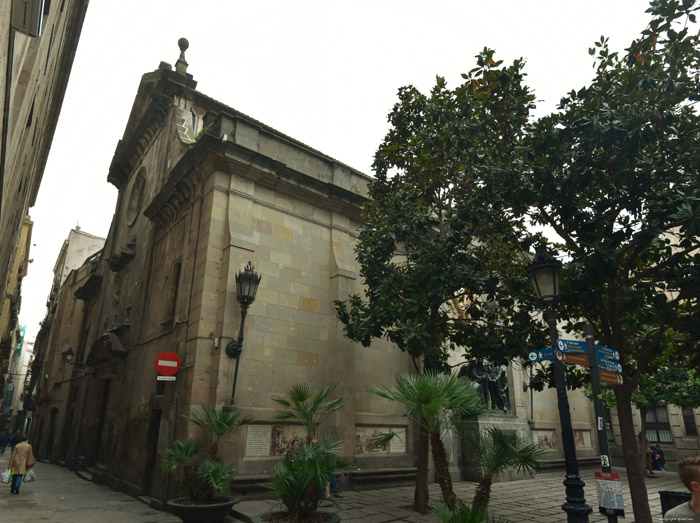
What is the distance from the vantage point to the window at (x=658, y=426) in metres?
26.0

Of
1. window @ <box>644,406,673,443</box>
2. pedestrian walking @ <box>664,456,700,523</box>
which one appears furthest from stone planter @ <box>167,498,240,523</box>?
window @ <box>644,406,673,443</box>

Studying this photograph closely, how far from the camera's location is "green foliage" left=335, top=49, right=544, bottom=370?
31.3 feet

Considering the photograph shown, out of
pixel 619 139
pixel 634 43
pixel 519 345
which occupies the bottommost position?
pixel 519 345

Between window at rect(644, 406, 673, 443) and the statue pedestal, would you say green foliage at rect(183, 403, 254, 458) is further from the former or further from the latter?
window at rect(644, 406, 673, 443)

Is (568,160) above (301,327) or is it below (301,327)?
above

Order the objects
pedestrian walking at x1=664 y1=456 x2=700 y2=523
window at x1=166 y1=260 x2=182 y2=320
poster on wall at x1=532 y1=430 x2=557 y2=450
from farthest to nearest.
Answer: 1. poster on wall at x1=532 y1=430 x2=557 y2=450
2. window at x1=166 y1=260 x2=182 y2=320
3. pedestrian walking at x1=664 y1=456 x2=700 y2=523

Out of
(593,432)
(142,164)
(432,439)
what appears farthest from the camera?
(593,432)

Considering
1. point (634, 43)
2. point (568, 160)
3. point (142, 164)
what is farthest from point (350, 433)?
point (142, 164)

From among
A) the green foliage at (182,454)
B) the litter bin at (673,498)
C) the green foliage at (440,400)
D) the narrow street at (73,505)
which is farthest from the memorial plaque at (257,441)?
the litter bin at (673,498)

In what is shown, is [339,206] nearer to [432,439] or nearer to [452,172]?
[452,172]

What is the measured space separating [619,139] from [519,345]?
14.6 ft

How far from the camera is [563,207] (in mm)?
8578

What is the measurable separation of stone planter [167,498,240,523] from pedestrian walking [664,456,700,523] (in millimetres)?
7340

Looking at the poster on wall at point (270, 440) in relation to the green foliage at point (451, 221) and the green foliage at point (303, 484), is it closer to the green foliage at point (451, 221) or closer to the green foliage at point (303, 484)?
the green foliage at point (451, 221)
